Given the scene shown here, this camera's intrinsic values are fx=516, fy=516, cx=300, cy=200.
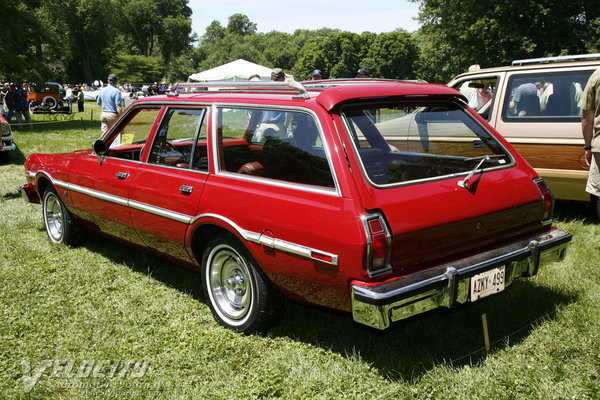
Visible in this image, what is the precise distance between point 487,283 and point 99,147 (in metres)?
3.49

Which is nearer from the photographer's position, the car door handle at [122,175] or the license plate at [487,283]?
the license plate at [487,283]

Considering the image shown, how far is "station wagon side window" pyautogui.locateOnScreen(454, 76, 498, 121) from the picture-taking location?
6652mm

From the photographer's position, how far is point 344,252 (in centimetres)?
275

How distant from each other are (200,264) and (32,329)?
51.9 inches

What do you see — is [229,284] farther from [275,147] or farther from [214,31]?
[214,31]

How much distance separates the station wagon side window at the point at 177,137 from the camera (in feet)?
13.0

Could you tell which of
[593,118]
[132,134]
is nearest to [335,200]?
[593,118]

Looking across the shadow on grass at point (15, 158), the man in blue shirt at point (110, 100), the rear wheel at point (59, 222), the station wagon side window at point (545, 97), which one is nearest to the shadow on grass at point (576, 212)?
the station wagon side window at point (545, 97)

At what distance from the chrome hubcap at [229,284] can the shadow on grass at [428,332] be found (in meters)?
0.29

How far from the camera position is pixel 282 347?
11.3 ft

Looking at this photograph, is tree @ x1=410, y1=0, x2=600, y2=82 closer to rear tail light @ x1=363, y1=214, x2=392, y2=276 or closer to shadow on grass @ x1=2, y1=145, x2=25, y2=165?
shadow on grass @ x1=2, y1=145, x2=25, y2=165

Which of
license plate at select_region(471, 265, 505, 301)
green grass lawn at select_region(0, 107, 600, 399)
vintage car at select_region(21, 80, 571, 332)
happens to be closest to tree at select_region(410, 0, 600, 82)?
green grass lawn at select_region(0, 107, 600, 399)

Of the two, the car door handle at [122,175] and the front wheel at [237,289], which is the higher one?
the car door handle at [122,175]

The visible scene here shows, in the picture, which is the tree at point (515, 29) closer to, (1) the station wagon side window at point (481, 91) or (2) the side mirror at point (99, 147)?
(1) the station wagon side window at point (481, 91)
